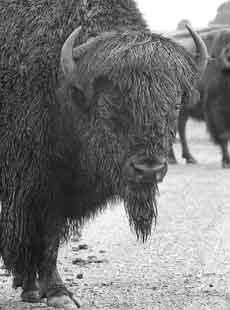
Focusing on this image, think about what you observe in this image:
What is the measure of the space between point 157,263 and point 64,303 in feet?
4.25

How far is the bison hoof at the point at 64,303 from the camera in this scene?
5371 millimetres

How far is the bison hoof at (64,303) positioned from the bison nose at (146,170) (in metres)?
1.00

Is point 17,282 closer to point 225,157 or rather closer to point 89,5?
point 89,5

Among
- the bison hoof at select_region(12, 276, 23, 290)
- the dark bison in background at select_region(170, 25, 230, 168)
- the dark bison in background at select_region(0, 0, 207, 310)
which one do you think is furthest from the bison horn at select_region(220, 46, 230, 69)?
the bison hoof at select_region(12, 276, 23, 290)

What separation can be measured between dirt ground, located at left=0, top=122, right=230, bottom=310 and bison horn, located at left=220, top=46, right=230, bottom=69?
212 inches

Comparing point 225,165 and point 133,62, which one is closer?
point 133,62

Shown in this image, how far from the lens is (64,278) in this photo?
240 inches

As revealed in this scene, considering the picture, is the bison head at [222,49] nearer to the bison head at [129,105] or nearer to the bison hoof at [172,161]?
the bison hoof at [172,161]

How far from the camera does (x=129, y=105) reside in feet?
15.9

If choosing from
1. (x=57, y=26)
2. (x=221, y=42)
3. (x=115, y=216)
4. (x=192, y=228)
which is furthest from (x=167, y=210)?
(x=221, y=42)

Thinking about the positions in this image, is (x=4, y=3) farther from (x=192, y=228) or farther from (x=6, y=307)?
(x=192, y=228)

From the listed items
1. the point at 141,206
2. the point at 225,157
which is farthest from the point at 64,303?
Result: the point at 225,157

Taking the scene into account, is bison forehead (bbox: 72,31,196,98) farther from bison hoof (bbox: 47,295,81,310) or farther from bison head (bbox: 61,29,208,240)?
bison hoof (bbox: 47,295,81,310)

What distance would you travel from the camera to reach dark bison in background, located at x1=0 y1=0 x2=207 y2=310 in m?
4.85
